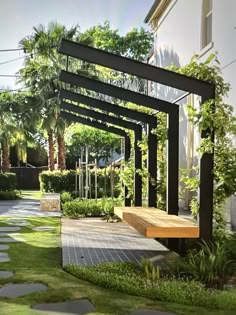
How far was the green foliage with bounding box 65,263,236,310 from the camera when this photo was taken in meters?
4.58

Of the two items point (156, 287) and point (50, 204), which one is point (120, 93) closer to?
point (156, 287)

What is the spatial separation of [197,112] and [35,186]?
2776 centimetres

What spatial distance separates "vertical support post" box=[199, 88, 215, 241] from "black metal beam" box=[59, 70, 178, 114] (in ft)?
4.47

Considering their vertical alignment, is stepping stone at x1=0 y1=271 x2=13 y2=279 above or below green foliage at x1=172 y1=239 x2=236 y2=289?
below

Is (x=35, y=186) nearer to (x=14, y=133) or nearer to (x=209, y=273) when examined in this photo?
(x=14, y=133)

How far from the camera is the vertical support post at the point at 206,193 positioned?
19.4 feet

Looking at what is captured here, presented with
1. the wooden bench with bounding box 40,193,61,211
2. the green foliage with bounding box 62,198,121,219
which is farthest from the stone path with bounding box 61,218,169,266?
the wooden bench with bounding box 40,193,61,211

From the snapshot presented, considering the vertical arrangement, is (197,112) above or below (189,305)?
above

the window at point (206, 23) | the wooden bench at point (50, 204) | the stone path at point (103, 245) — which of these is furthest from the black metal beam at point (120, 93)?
the wooden bench at point (50, 204)

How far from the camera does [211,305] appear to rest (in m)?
4.50

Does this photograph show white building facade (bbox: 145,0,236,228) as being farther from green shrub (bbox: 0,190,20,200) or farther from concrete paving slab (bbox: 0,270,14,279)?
green shrub (bbox: 0,190,20,200)

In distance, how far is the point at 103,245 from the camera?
8031mm

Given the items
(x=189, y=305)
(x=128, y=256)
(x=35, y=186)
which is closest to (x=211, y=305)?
(x=189, y=305)

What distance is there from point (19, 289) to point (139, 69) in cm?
314
